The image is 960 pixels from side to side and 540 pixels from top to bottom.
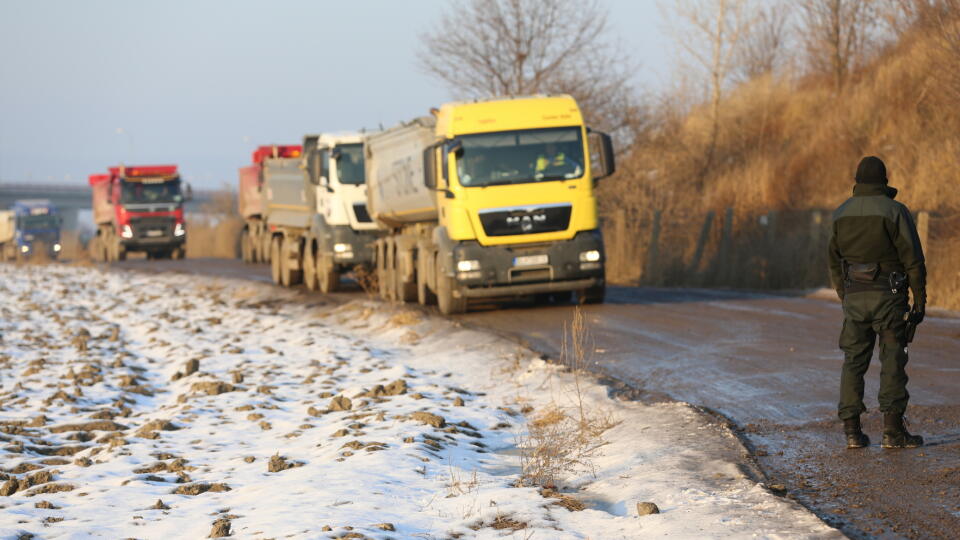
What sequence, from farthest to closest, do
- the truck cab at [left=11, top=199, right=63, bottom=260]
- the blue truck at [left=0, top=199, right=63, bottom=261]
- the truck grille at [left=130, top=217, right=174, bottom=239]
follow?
1. the truck cab at [left=11, top=199, right=63, bottom=260]
2. the blue truck at [left=0, top=199, right=63, bottom=261]
3. the truck grille at [left=130, top=217, right=174, bottom=239]

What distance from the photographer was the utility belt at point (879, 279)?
24.8 ft

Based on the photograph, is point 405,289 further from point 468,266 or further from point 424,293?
point 468,266

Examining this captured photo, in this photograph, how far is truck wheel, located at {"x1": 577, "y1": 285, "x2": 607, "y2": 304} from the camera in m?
18.5

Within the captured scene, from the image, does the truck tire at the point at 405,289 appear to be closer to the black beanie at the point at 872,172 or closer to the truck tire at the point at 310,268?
the truck tire at the point at 310,268

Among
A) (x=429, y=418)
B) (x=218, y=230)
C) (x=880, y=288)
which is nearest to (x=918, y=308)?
(x=880, y=288)

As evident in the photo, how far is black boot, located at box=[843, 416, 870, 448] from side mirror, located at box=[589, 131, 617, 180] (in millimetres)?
9460

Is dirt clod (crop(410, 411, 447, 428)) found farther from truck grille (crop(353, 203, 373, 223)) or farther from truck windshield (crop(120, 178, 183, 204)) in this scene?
truck windshield (crop(120, 178, 183, 204))

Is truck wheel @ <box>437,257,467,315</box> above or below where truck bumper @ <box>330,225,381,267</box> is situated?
below

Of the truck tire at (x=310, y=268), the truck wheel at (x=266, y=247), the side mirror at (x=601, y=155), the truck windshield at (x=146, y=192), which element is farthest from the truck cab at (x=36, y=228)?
the side mirror at (x=601, y=155)

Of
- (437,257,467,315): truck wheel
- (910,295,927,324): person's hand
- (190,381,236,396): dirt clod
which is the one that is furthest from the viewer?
(437,257,467,315): truck wheel

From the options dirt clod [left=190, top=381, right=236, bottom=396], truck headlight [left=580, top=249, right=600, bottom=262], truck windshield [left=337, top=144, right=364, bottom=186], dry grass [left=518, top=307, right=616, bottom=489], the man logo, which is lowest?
dirt clod [left=190, top=381, right=236, bottom=396]

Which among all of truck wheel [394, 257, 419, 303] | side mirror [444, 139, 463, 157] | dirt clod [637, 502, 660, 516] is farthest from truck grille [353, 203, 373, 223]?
dirt clod [637, 502, 660, 516]

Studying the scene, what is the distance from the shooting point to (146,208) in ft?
145

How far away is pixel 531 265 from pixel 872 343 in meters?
10.1
